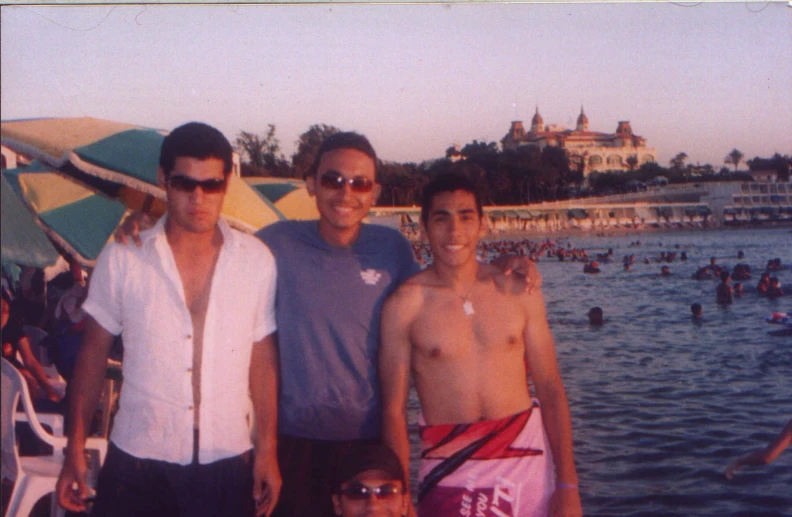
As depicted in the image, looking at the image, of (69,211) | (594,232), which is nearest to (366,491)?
(69,211)

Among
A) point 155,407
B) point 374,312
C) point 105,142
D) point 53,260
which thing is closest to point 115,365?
point 53,260

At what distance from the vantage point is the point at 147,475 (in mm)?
2986

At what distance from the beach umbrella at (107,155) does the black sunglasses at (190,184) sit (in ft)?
5.61

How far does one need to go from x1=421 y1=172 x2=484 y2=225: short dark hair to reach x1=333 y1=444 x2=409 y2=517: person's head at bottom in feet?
3.52

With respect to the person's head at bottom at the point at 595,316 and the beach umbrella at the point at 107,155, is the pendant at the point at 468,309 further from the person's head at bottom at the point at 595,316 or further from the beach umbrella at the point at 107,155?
the person's head at bottom at the point at 595,316

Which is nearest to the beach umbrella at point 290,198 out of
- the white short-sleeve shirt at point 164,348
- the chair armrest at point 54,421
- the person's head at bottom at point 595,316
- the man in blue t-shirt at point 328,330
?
the chair armrest at point 54,421

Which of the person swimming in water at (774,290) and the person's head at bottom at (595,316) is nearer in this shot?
the person's head at bottom at (595,316)

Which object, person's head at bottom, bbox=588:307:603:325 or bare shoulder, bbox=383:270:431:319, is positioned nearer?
bare shoulder, bbox=383:270:431:319

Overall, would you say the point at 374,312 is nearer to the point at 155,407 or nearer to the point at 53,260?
the point at 155,407

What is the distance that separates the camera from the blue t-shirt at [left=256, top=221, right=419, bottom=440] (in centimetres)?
326

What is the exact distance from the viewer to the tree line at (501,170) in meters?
6.11

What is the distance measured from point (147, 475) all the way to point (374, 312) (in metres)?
1.17

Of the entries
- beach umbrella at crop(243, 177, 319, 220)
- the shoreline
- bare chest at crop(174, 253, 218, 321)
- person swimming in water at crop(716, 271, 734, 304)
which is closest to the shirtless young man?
bare chest at crop(174, 253, 218, 321)

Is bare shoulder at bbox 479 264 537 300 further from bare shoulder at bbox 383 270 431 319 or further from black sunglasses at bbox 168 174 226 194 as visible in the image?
black sunglasses at bbox 168 174 226 194
